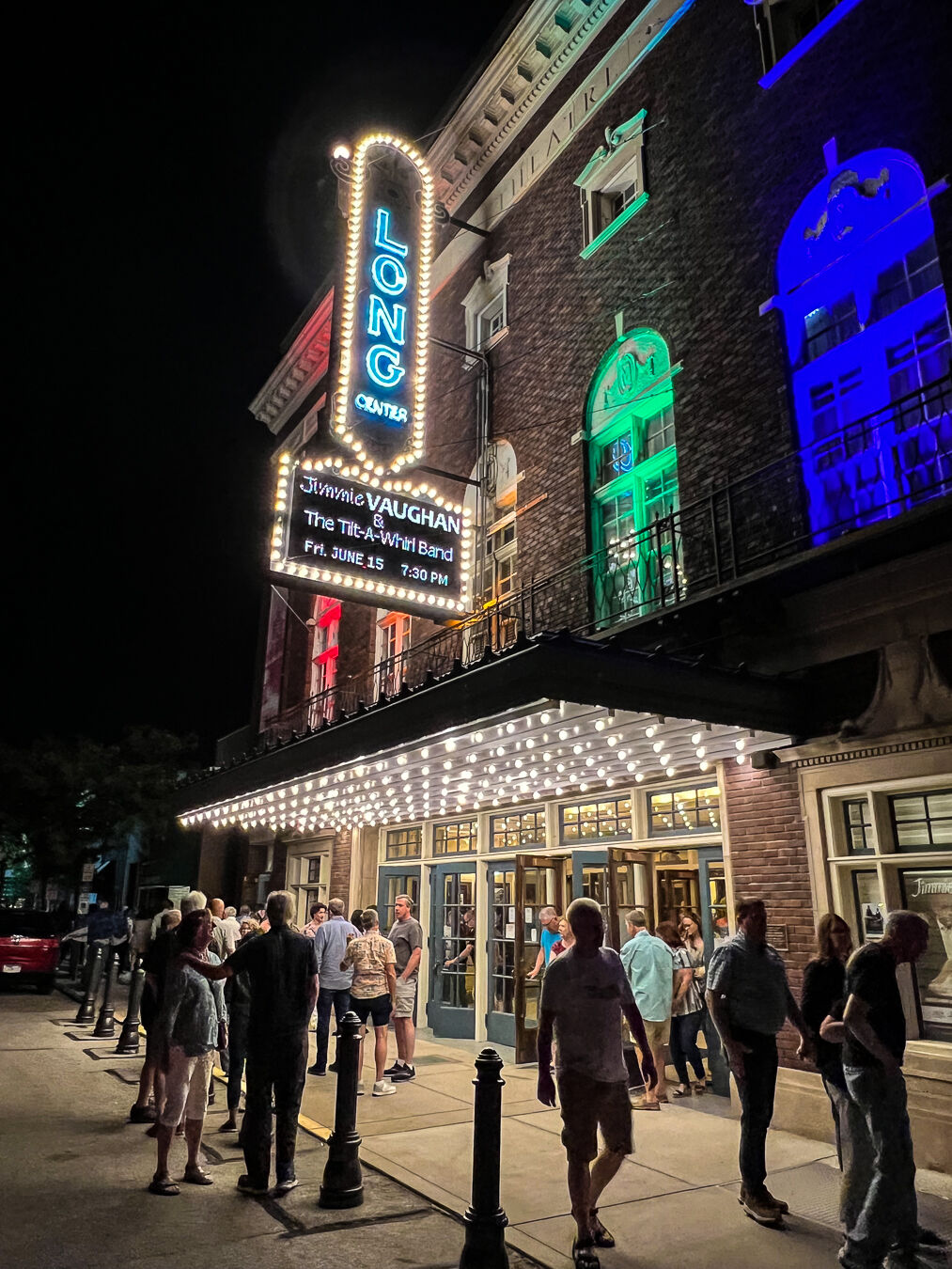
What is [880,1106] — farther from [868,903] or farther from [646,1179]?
[868,903]

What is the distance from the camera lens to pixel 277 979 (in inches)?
231

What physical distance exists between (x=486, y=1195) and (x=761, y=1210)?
1.91 metres

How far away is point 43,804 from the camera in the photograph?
92.1ft

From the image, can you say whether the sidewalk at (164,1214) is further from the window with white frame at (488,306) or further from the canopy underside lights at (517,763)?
the window with white frame at (488,306)

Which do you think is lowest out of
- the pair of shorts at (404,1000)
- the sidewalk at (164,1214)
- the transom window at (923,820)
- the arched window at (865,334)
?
the sidewalk at (164,1214)

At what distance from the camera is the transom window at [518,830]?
12.0m

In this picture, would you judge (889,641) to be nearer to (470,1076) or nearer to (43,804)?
(470,1076)

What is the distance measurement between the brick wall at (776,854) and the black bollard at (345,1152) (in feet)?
13.3

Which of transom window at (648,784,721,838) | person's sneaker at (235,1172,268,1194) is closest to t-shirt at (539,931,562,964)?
transom window at (648,784,721,838)

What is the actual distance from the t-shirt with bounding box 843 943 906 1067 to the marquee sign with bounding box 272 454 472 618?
25.4 feet

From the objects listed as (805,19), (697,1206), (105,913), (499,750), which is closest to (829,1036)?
(697,1206)

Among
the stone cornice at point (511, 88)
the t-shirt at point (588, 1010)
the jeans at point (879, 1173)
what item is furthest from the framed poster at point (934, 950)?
the stone cornice at point (511, 88)

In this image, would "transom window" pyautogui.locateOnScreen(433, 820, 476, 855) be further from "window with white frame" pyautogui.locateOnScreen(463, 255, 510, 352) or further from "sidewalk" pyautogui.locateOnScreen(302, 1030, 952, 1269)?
"window with white frame" pyautogui.locateOnScreen(463, 255, 510, 352)

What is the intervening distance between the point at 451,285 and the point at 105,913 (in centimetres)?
1533
